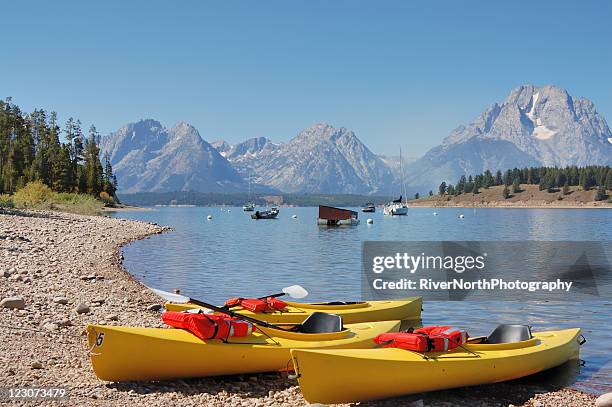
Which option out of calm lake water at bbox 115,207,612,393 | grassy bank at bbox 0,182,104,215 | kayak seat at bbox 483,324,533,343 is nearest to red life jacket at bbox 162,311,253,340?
kayak seat at bbox 483,324,533,343

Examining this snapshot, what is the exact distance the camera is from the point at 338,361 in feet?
32.0

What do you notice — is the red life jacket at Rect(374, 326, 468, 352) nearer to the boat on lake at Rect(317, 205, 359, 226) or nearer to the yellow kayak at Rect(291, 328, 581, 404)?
the yellow kayak at Rect(291, 328, 581, 404)

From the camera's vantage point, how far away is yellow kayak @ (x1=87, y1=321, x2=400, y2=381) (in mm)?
10305

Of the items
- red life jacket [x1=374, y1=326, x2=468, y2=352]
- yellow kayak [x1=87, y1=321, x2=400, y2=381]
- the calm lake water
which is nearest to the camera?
yellow kayak [x1=87, y1=321, x2=400, y2=381]

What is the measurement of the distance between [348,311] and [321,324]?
3.19m

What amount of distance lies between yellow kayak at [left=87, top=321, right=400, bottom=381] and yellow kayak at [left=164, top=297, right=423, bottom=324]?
98.8 inches

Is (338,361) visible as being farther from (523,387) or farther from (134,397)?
(523,387)

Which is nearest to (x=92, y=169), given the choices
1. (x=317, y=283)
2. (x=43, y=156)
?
(x=43, y=156)

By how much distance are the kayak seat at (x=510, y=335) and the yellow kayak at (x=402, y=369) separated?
15.3 inches

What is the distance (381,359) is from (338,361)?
2.76ft

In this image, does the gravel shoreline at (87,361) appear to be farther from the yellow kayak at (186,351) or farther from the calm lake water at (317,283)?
the calm lake water at (317,283)

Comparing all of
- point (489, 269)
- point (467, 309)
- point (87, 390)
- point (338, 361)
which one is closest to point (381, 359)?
point (338, 361)

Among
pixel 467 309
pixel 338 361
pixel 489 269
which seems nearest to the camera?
pixel 338 361

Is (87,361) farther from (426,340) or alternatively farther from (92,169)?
(92,169)
